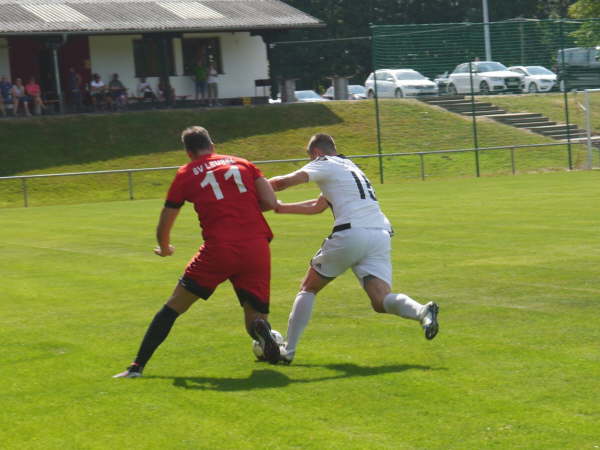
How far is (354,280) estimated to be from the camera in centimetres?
1380

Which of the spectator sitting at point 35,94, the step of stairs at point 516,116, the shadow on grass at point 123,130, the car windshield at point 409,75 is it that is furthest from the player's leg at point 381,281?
the spectator sitting at point 35,94

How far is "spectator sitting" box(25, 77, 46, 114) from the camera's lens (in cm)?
4250

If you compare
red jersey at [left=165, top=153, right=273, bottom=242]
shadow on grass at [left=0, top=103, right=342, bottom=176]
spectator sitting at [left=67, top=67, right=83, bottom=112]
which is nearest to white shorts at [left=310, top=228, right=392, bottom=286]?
red jersey at [left=165, top=153, right=273, bottom=242]

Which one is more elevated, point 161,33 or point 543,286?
point 161,33

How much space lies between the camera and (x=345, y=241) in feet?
28.7

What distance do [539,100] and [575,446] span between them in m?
31.0

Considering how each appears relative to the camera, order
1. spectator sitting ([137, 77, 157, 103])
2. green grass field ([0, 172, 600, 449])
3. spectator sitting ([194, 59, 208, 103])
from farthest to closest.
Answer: spectator sitting ([194, 59, 208, 103]), spectator sitting ([137, 77, 157, 103]), green grass field ([0, 172, 600, 449])

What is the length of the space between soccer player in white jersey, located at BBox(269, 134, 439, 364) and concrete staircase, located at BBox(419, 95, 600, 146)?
84.9 ft

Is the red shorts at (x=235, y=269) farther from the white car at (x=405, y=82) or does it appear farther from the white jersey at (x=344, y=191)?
the white car at (x=405, y=82)

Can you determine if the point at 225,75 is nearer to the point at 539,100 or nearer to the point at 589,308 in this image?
the point at 539,100

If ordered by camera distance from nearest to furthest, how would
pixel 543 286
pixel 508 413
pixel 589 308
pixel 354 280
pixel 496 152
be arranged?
pixel 508 413, pixel 589 308, pixel 543 286, pixel 354 280, pixel 496 152

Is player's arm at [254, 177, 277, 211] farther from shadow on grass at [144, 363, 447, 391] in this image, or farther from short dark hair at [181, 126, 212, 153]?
shadow on grass at [144, 363, 447, 391]

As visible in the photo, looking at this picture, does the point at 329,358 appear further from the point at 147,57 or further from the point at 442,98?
the point at 147,57

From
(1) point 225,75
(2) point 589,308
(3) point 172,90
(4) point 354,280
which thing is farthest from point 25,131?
(2) point 589,308
